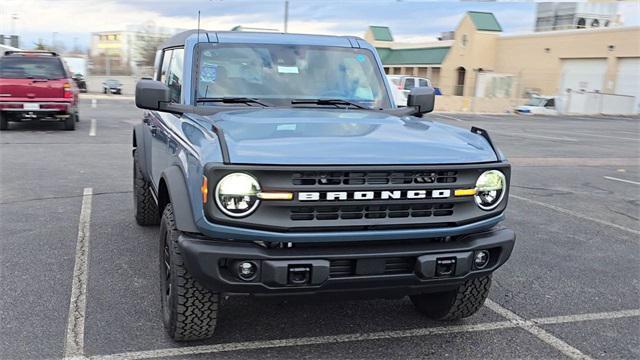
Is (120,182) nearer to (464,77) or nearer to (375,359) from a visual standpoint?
(375,359)

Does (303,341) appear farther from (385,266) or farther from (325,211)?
(325,211)

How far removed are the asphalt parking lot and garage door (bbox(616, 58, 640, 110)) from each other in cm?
3526

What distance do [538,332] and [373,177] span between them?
70.1 inches

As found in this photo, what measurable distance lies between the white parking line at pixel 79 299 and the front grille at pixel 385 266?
1.57 meters

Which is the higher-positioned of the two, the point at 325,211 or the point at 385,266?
the point at 325,211

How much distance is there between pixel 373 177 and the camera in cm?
304

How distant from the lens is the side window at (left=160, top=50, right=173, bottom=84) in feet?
17.4

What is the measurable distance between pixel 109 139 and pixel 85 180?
5.48m

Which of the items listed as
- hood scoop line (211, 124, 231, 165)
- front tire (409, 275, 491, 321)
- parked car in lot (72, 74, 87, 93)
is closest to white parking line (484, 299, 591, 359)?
front tire (409, 275, 491, 321)

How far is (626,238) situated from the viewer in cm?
649

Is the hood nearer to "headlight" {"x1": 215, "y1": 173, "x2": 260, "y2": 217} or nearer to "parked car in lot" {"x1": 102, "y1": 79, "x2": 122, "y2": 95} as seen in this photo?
"headlight" {"x1": 215, "y1": 173, "x2": 260, "y2": 217}

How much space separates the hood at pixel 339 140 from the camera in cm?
299

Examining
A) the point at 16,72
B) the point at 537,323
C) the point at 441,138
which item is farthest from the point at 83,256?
the point at 16,72

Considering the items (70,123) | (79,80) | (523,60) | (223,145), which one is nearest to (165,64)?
(223,145)
